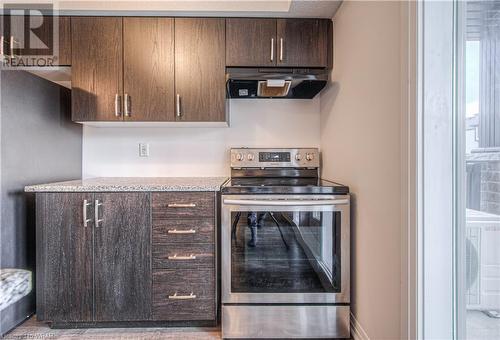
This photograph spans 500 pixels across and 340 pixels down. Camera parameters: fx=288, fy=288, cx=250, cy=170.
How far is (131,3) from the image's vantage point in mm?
1946

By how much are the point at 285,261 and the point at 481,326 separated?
0.91 meters

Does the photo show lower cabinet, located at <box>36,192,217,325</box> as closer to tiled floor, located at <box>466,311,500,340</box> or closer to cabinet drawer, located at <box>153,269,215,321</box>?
cabinet drawer, located at <box>153,269,215,321</box>

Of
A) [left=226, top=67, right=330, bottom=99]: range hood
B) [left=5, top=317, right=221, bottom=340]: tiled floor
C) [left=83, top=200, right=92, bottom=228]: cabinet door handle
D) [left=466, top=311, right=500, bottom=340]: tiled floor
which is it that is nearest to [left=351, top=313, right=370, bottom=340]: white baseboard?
[left=466, top=311, right=500, bottom=340]: tiled floor

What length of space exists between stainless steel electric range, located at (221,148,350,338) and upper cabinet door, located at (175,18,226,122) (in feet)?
2.35

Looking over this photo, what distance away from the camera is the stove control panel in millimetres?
2314

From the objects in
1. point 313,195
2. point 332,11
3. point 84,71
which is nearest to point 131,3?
point 84,71

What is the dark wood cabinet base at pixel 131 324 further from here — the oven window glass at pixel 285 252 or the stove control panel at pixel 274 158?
the stove control panel at pixel 274 158

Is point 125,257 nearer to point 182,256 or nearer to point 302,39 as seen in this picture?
point 182,256

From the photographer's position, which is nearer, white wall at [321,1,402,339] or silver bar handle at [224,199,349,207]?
white wall at [321,1,402,339]

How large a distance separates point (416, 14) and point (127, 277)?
1.93m

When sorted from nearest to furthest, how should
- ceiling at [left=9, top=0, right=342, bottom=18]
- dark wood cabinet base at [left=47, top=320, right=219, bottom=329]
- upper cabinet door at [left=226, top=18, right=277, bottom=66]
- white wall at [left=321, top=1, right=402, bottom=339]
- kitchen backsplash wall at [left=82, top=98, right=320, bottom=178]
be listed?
white wall at [left=321, top=1, right=402, bottom=339], dark wood cabinet base at [left=47, top=320, right=219, bottom=329], ceiling at [left=9, top=0, right=342, bottom=18], upper cabinet door at [left=226, top=18, right=277, bottom=66], kitchen backsplash wall at [left=82, top=98, right=320, bottom=178]

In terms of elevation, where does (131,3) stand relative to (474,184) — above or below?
above

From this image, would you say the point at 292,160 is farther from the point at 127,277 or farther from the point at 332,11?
the point at 127,277

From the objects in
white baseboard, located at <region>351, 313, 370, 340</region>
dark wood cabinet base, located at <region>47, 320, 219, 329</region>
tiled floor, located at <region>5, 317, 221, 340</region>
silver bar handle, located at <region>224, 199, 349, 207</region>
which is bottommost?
tiled floor, located at <region>5, 317, 221, 340</region>
